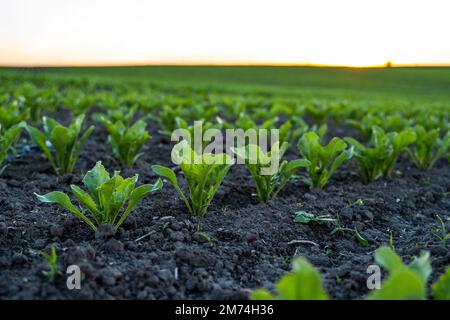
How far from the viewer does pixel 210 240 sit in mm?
3252

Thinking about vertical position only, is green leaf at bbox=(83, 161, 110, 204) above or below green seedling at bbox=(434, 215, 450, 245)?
above

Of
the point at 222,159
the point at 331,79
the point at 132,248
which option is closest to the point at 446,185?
the point at 222,159

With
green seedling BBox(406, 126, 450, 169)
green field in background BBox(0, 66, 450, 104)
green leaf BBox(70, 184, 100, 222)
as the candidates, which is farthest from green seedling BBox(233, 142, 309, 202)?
green field in background BBox(0, 66, 450, 104)

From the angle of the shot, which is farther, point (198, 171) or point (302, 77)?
point (302, 77)

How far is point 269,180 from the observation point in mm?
4023

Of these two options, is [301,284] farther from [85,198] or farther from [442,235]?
[442,235]

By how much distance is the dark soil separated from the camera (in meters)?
2.63

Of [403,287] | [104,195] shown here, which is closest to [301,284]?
[403,287]

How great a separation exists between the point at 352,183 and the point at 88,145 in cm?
346

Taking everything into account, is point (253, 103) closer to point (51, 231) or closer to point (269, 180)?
point (269, 180)

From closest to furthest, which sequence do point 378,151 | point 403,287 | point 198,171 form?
→ point 403,287 < point 198,171 < point 378,151

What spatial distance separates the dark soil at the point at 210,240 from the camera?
2627 millimetres

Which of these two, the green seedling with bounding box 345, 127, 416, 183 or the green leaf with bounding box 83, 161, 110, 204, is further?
the green seedling with bounding box 345, 127, 416, 183

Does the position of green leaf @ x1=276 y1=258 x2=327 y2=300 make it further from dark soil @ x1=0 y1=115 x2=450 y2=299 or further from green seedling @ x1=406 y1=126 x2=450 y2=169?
green seedling @ x1=406 y1=126 x2=450 y2=169
